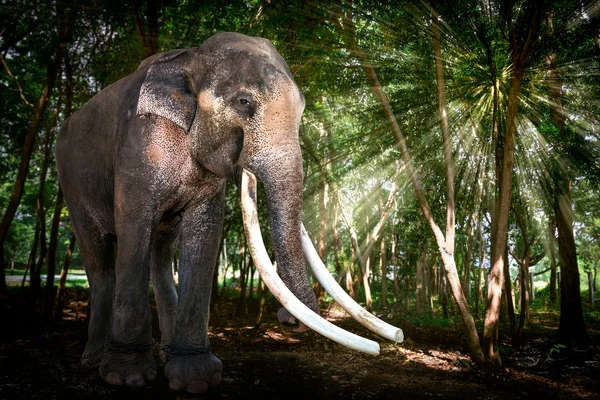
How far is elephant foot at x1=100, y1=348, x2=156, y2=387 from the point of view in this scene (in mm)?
3125

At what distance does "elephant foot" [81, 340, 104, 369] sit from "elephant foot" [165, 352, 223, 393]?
2.44 ft

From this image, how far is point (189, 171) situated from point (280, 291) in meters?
1.17

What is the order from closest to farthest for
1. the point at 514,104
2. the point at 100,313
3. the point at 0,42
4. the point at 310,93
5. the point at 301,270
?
1. the point at 301,270
2. the point at 100,313
3. the point at 514,104
4. the point at 310,93
5. the point at 0,42

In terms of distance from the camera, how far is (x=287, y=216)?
281cm

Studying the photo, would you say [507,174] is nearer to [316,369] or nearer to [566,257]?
[316,369]

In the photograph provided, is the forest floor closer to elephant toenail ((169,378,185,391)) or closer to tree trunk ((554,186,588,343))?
elephant toenail ((169,378,185,391))

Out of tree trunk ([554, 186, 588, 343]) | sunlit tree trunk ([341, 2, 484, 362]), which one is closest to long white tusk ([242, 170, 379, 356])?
sunlit tree trunk ([341, 2, 484, 362])

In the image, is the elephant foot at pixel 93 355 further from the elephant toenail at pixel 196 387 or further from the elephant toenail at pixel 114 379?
the elephant toenail at pixel 196 387

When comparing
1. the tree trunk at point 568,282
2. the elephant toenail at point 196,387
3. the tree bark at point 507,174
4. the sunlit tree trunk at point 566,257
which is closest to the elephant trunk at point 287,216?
the elephant toenail at point 196,387

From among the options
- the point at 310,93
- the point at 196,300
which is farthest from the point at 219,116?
the point at 310,93

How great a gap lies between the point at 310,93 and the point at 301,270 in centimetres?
631

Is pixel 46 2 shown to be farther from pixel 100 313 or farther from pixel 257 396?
pixel 257 396

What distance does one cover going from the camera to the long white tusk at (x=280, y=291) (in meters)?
2.23

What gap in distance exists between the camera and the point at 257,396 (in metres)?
3.69
